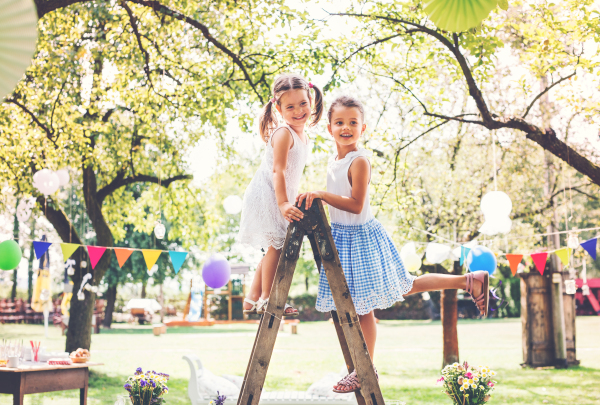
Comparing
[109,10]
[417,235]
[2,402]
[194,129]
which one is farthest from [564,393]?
[109,10]

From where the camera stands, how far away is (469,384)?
17.1 ft

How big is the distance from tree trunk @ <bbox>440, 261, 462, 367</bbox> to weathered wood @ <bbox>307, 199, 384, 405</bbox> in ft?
28.3

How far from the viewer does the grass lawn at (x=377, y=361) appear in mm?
9977

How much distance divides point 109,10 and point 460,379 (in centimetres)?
732

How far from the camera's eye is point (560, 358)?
12305 mm

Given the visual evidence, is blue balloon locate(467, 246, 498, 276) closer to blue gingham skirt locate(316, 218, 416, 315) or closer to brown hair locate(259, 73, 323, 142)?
blue gingham skirt locate(316, 218, 416, 315)

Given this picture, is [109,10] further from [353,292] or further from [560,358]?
[560,358]

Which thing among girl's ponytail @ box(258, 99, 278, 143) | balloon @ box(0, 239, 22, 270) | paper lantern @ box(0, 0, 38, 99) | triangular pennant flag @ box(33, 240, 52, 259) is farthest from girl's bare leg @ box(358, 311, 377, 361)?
triangular pennant flag @ box(33, 240, 52, 259)

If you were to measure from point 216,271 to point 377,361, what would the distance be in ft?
29.8

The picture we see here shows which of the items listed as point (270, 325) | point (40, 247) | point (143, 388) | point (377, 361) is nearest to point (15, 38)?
point (270, 325)

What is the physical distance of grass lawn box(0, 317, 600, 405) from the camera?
998cm

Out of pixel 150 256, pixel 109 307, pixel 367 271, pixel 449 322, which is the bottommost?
pixel 109 307

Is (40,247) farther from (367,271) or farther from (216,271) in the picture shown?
(367,271)

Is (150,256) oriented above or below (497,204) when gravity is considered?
below
